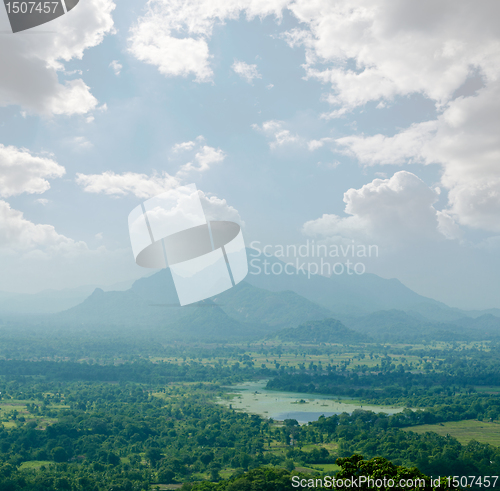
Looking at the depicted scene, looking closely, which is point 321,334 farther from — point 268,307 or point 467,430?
point 467,430

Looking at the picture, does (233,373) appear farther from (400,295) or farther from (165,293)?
(400,295)

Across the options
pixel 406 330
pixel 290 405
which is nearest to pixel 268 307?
pixel 406 330

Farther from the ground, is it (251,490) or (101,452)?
(251,490)

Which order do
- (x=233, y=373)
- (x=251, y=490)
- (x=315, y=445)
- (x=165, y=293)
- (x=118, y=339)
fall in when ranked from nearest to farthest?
(x=251, y=490) → (x=315, y=445) → (x=233, y=373) → (x=118, y=339) → (x=165, y=293)

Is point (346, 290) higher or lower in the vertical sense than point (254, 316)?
higher

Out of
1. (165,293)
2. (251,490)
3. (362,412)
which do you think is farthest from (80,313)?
(251,490)

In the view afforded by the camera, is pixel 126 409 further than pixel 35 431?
Yes
